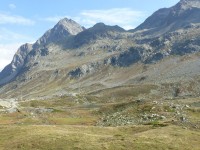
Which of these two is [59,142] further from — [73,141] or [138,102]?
[138,102]

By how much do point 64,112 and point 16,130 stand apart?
75952mm

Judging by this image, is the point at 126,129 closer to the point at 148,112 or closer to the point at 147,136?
the point at 147,136

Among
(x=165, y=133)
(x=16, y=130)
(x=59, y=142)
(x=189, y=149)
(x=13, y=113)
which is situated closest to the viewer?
(x=189, y=149)

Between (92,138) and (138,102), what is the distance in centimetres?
8953

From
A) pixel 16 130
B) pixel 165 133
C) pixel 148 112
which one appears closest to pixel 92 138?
pixel 165 133

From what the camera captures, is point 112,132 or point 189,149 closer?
point 189,149

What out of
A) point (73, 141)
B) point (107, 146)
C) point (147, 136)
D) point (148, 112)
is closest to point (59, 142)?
point (73, 141)

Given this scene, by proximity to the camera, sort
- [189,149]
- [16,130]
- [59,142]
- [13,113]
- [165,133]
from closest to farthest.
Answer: [189,149], [59,142], [165,133], [16,130], [13,113]

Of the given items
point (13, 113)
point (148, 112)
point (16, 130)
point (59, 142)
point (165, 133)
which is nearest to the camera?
point (59, 142)

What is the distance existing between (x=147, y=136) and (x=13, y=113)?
96.0m

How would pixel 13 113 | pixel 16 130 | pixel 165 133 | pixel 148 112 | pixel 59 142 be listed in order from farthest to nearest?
1. pixel 13 113
2. pixel 148 112
3. pixel 16 130
4. pixel 165 133
5. pixel 59 142

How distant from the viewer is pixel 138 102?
487ft

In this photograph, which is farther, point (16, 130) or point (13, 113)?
point (13, 113)

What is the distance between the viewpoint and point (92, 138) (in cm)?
6038
